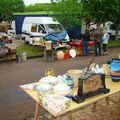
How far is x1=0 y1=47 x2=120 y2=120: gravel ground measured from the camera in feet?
22.6

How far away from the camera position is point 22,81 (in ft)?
34.8

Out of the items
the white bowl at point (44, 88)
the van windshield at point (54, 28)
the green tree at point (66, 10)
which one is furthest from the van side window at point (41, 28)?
the white bowl at point (44, 88)

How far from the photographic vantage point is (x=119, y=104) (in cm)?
595

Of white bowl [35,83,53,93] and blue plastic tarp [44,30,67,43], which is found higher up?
blue plastic tarp [44,30,67,43]

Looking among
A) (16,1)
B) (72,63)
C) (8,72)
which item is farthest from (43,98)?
(16,1)

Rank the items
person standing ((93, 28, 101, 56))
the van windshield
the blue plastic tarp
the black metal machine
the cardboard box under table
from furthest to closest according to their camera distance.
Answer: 1. the van windshield
2. the blue plastic tarp
3. person standing ((93, 28, 101, 56))
4. the black metal machine
5. the cardboard box under table

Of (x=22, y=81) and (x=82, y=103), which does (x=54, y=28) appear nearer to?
(x=22, y=81)

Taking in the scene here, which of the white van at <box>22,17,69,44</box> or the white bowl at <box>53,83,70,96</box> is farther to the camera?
the white van at <box>22,17,69,44</box>

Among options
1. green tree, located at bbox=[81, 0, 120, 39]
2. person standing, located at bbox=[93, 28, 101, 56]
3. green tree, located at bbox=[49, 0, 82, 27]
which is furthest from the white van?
person standing, located at bbox=[93, 28, 101, 56]

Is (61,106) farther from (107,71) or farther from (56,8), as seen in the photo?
(56,8)

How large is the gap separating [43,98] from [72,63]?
397 inches

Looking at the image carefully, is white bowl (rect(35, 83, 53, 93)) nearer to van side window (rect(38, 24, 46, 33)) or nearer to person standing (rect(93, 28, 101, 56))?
person standing (rect(93, 28, 101, 56))

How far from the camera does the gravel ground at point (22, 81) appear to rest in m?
6.88

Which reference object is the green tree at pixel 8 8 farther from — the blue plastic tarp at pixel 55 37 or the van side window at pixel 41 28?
the blue plastic tarp at pixel 55 37
